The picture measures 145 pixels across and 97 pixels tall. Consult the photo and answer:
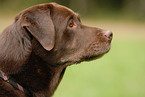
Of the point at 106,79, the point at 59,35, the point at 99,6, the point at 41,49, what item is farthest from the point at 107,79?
the point at 99,6

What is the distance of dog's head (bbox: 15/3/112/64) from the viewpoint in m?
3.31

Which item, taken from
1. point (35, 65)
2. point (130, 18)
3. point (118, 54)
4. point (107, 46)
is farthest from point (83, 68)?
point (130, 18)

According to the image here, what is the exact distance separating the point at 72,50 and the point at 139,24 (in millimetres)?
23356

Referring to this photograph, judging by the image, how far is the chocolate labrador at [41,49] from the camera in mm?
3221

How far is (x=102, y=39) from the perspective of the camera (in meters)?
3.84

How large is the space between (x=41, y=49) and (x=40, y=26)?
0.98 feet

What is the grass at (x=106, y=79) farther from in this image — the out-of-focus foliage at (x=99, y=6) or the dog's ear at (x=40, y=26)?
the out-of-focus foliage at (x=99, y=6)

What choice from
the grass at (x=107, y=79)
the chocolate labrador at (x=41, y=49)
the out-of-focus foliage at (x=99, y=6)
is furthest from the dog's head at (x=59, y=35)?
the out-of-focus foliage at (x=99, y=6)

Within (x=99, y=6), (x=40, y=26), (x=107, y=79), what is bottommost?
(x=99, y=6)

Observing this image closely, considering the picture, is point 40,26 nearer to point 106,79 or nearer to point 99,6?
point 106,79

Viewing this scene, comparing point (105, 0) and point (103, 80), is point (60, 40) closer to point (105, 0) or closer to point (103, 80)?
point (103, 80)

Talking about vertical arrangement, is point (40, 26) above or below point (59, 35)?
above

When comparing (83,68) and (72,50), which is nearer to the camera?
(72,50)

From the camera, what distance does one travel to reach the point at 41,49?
11.1 feet
